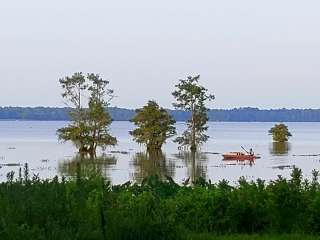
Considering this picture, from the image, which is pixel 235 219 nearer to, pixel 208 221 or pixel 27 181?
pixel 208 221

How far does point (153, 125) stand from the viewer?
7231 centimetres

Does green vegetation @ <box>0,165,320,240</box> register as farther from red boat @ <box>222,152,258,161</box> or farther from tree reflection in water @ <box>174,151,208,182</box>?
red boat @ <box>222,152,258,161</box>

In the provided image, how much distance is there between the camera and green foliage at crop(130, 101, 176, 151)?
71938 millimetres

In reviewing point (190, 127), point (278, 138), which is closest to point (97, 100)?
point (190, 127)

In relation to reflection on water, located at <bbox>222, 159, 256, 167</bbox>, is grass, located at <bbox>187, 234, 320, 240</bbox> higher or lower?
lower

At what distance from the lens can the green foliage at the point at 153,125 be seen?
7194cm

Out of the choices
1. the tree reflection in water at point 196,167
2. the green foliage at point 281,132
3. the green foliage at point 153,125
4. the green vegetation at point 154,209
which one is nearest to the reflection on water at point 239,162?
the tree reflection in water at point 196,167

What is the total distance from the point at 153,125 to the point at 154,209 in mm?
63567

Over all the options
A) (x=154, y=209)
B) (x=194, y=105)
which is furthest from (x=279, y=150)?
(x=154, y=209)

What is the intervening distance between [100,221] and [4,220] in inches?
56.1

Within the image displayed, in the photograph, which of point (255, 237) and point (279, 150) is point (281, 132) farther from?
point (255, 237)

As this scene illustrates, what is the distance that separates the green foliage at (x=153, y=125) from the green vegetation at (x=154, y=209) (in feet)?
199

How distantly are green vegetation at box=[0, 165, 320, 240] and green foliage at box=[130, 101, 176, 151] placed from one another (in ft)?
199

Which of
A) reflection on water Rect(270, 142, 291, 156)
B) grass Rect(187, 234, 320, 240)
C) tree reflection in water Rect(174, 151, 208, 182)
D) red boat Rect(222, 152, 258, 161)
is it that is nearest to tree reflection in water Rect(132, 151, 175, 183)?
tree reflection in water Rect(174, 151, 208, 182)
